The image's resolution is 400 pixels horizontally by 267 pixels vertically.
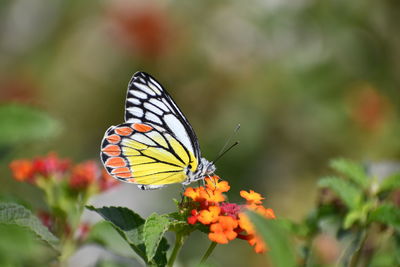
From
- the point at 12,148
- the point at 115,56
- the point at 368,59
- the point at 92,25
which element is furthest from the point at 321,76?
the point at 12,148

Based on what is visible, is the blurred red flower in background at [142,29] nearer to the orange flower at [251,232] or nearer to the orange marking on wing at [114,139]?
the orange marking on wing at [114,139]

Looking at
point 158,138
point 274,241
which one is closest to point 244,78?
point 158,138

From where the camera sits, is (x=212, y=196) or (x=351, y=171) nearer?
(x=212, y=196)

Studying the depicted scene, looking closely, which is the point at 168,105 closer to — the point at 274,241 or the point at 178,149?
the point at 178,149

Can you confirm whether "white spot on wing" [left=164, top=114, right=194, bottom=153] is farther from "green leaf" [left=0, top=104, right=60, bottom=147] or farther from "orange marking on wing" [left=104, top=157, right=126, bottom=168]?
"green leaf" [left=0, top=104, right=60, bottom=147]

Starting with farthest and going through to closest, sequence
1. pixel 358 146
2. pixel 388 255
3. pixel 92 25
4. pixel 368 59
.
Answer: pixel 92 25 → pixel 368 59 → pixel 358 146 → pixel 388 255

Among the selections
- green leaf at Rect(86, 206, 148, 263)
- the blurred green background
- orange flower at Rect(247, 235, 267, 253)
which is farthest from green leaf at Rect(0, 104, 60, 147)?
the blurred green background

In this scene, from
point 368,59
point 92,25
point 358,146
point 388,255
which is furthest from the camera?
point 92,25

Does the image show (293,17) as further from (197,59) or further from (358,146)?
(358,146)
